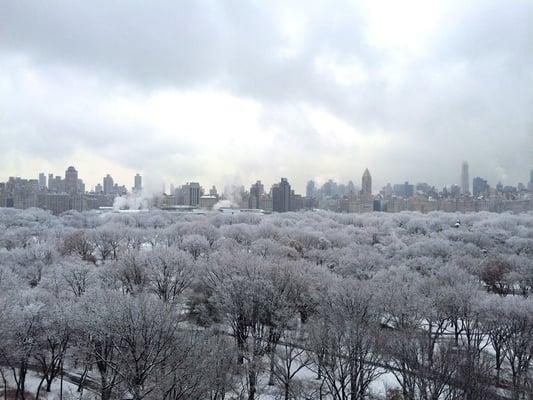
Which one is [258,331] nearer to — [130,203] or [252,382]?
[252,382]

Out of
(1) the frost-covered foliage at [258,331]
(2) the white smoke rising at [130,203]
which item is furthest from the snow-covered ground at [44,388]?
(2) the white smoke rising at [130,203]

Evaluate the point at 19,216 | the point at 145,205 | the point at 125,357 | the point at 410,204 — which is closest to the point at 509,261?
the point at 125,357

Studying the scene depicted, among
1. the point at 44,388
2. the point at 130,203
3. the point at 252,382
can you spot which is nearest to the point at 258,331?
the point at 252,382

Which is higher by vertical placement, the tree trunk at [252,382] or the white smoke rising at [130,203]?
the white smoke rising at [130,203]

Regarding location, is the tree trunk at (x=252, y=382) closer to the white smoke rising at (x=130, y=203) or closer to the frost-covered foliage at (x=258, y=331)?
the frost-covered foliage at (x=258, y=331)

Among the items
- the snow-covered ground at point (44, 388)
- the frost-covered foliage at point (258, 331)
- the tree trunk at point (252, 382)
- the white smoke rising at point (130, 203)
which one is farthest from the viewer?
the white smoke rising at point (130, 203)

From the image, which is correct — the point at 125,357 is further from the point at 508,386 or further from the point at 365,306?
the point at 508,386

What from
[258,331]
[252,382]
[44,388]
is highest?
[258,331]

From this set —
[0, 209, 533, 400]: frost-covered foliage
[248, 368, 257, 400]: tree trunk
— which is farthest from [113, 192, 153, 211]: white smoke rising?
[248, 368, 257, 400]: tree trunk

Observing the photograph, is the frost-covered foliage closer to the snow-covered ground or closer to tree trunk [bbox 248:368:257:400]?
tree trunk [bbox 248:368:257:400]

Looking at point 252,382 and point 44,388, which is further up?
point 252,382

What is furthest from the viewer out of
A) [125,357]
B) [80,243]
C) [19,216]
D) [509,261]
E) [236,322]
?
[19,216]
